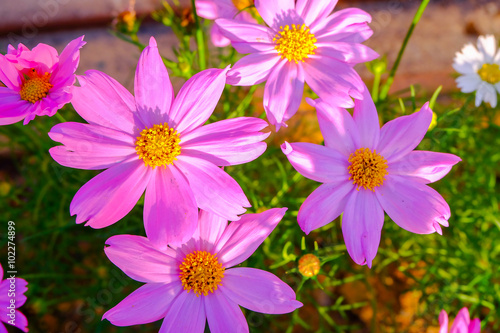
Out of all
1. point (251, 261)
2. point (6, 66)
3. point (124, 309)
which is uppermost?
point (6, 66)

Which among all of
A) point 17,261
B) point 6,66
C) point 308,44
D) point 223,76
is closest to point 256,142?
point 223,76

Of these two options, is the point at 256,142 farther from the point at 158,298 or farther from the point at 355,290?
the point at 355,290

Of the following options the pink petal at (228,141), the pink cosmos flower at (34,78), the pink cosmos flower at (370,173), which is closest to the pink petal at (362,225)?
the pink cosmos flower at (370,173)

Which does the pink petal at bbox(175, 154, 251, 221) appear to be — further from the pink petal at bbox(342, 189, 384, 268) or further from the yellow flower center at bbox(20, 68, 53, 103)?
the yellow flower center at bbox(20, 68, 53, 103)

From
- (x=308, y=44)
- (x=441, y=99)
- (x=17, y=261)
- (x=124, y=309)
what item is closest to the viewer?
(x=124, y=309)

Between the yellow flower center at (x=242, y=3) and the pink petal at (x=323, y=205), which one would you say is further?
the yellow flower center at (x=242, y=3)

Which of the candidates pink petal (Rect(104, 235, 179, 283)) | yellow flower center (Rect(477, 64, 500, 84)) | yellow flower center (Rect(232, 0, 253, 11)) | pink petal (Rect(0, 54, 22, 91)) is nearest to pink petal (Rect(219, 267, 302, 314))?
pink petal (Rect(104, 235, 179, 283))

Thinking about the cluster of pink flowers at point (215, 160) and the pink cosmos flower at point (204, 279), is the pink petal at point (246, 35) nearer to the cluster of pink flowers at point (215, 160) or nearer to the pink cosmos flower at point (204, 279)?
the cluster of pink flowers at point (215, 160)
